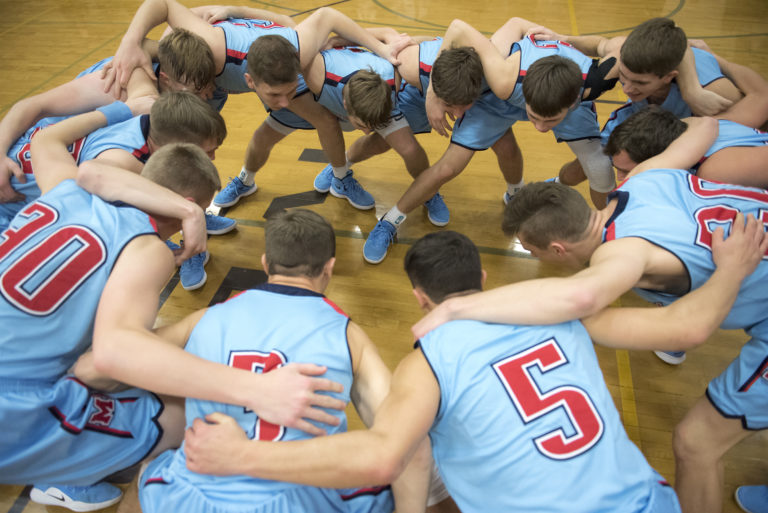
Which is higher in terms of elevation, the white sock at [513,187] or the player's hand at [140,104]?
the player's hand at [140,104]

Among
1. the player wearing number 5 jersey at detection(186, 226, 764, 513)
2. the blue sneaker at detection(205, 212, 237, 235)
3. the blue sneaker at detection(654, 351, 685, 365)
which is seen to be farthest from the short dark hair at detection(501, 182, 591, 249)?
the blue sneaker at detection(205, 212, 237, 235)

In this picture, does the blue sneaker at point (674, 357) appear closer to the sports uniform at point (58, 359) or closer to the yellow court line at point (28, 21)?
the sports uniform at point (58, 359)

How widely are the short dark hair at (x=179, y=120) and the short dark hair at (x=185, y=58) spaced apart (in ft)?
1.31

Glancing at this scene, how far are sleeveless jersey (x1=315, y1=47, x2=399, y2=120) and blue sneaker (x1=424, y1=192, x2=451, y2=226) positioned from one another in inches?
28.4

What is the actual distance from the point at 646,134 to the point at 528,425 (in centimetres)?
171

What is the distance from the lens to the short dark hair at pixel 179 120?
8.59ft

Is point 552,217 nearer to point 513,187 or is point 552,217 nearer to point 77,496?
point 513,187

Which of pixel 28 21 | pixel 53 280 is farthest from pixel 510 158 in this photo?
pixel 28 21

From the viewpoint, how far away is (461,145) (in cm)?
340

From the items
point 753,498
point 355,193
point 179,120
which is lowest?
point 753,498

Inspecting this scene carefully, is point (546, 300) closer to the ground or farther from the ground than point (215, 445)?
farther from the ground

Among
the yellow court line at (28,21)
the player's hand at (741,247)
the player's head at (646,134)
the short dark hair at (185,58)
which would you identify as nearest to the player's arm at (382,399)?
the player's hand at (741,247)

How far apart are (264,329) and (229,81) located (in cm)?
234

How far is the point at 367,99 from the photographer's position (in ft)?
10.1
